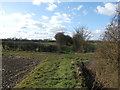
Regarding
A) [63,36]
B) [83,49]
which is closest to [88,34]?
[83,49]

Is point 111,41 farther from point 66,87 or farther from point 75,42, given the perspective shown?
point 75,42

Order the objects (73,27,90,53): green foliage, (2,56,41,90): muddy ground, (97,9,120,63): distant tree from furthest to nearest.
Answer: (73,27,90,53): green foliage < (2,56,41,90): muddy ground < (97,9,120,63): distant tree

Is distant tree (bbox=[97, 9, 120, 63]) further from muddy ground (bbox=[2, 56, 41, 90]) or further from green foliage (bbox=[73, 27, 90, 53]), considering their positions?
green foliage (bbox=[73, 27, 90, 53])

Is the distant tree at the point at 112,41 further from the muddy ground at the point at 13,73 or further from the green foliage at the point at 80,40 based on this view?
the green foliage at the point at 80,40

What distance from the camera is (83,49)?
3019cm

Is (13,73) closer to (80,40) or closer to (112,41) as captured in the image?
(112,41)

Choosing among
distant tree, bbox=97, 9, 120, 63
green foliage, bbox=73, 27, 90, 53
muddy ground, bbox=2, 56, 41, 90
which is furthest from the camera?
green foliage, bbox=73, 27, 90, 53

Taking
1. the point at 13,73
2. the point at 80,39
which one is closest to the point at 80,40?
the point at 80,39

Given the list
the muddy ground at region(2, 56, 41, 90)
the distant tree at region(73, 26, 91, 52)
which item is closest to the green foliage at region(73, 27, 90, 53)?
the distant tree at region(73, 26, 91, 52)

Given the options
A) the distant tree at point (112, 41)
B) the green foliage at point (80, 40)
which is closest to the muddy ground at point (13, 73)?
the distant tree at point (112, 41)

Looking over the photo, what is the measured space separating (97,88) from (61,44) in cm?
2593

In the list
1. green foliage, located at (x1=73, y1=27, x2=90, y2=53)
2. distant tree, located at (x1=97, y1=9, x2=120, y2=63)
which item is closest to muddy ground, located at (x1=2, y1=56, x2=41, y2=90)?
distant tree, located at (x1=97, y1=9, x2=120, y2=63)

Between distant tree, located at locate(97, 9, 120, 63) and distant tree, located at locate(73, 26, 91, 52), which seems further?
distant tree, located at locate(73, 26, 91, 52)

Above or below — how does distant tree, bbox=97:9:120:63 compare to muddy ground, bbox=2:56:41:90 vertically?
above
